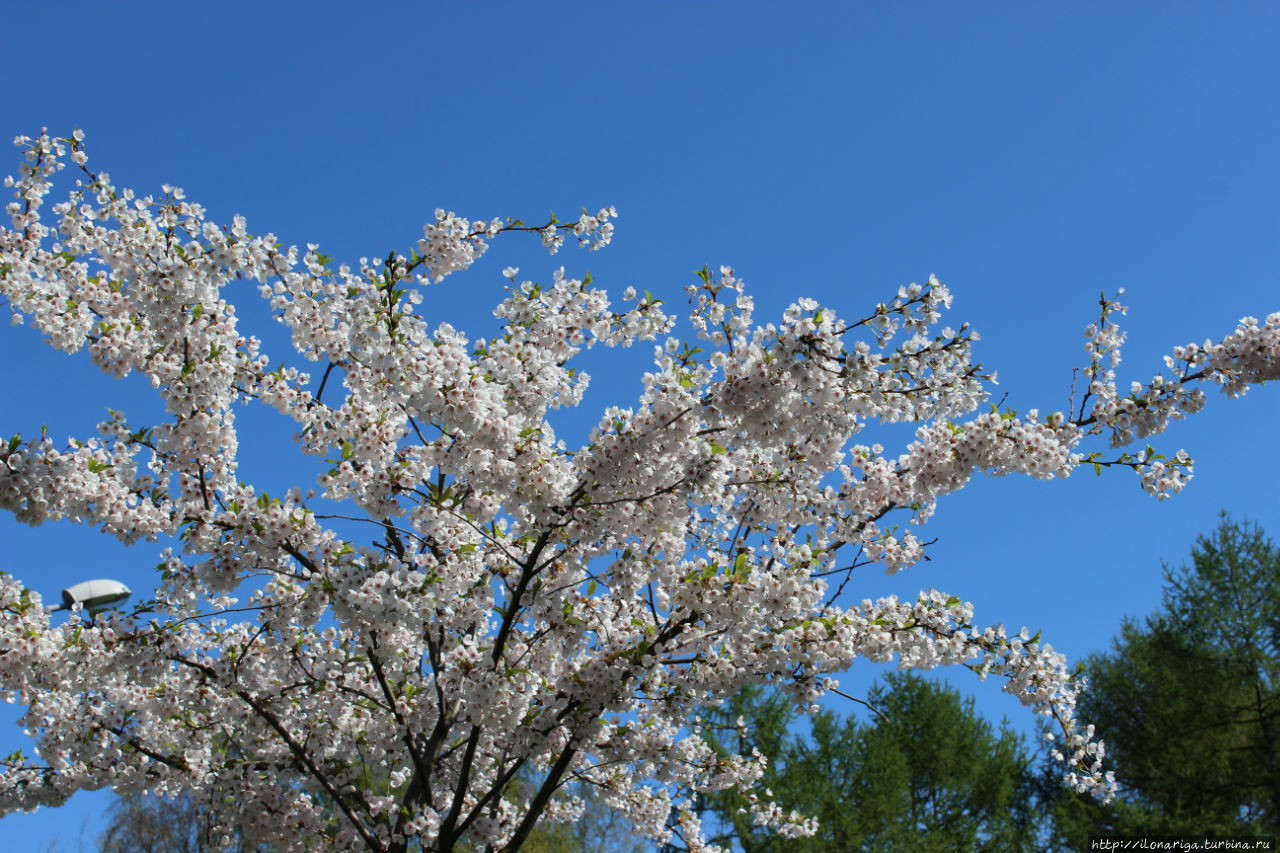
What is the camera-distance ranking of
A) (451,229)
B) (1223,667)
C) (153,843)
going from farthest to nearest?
(1223,667)
(153,843)
(451,229)

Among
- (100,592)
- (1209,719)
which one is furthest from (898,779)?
(100,592)

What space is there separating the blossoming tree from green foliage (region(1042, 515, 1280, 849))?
→ 59.1 ft

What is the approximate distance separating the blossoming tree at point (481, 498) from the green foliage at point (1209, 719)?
18.0 meters

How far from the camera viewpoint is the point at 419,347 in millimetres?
4422

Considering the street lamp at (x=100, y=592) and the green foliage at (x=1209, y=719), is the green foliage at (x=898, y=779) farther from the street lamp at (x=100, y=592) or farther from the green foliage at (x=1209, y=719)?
the street lamp at (x=100, y=592)

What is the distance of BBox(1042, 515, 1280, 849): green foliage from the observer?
62.3 ft

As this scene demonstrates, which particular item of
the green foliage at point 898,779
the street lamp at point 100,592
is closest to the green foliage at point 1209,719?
the green foliage at point 898,779

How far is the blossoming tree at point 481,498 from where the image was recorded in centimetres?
442

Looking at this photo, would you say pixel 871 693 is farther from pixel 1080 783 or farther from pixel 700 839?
pixel 1080 783

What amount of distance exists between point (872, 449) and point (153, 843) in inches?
738

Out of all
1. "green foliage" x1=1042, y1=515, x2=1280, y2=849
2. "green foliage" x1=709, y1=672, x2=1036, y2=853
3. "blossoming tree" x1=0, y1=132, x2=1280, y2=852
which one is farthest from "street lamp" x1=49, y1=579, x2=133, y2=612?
"green foliage" x1=1042, y1=515, x2=1280, y2=849

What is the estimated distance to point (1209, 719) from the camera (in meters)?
19.8

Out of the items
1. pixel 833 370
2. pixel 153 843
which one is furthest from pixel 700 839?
pixel 153 843

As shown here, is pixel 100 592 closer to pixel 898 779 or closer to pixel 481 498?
pixel 481 498
